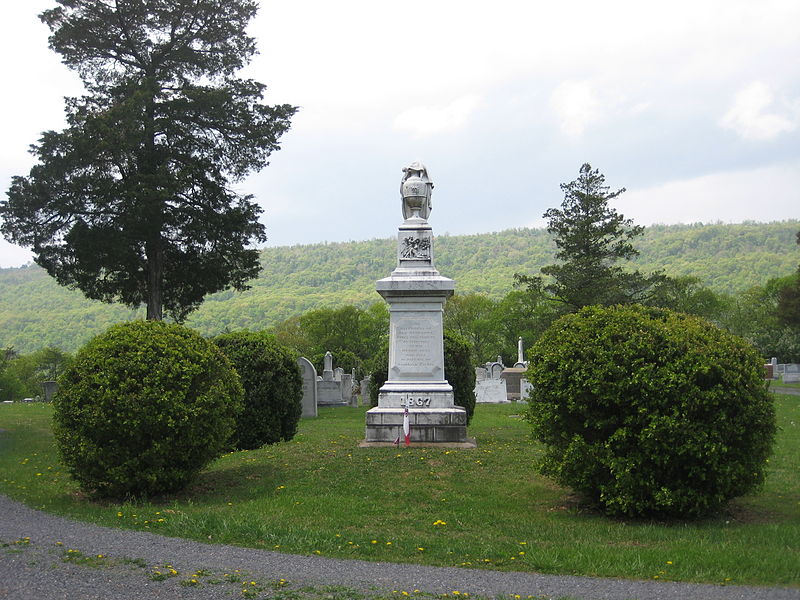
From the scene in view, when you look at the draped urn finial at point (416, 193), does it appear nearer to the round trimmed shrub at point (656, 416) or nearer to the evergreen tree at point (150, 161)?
the round trimmed shrub at point (656, 416)

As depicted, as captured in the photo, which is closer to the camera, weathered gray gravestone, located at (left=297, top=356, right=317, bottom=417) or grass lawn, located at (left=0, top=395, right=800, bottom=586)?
grass lawn, located at (left=0, top=395, right=800, bottom=586)

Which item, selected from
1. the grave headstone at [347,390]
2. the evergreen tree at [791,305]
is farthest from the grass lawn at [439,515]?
the evergreen tree at [791,305]

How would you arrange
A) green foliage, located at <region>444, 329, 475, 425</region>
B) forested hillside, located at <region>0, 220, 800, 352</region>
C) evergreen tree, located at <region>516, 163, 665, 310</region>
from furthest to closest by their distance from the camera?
forested hillside, located at <region>0, 220, 800, 352</region>, evergreen tree, located at <region>516, 163, 665, 310</region>, green foliage, located at <region>444, 329, 475, 425</region>

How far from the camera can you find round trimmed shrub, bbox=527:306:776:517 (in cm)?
741

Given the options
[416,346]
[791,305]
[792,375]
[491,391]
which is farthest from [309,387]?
[791,305]

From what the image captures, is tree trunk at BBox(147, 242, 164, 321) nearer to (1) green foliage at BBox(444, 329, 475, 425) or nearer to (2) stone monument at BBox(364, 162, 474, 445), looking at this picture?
(1) green foliage at BBox(444, 329, 475, 425)

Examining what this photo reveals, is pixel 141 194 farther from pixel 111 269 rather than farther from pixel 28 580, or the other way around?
pixel 28 580

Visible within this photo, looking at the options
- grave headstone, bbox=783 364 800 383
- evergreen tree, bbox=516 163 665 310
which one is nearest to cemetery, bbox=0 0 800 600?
evergreen tree, bbox=516 163 665 310

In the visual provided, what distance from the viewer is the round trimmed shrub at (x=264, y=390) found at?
14.0 metres

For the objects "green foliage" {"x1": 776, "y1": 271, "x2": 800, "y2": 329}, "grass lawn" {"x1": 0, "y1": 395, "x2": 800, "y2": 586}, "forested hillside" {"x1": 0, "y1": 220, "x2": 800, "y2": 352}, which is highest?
"forested hillside" {"x1": 0, "y1": 220, "x2": 800, "y2": 352}

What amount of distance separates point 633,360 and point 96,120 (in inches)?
779

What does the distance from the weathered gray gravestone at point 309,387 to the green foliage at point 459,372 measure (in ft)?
20.3

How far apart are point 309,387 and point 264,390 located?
8.10 meters

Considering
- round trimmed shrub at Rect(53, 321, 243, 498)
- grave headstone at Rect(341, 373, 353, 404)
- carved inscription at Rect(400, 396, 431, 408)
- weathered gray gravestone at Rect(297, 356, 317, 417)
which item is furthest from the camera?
grave headstone at Rect(341, 373, 353, 404)
